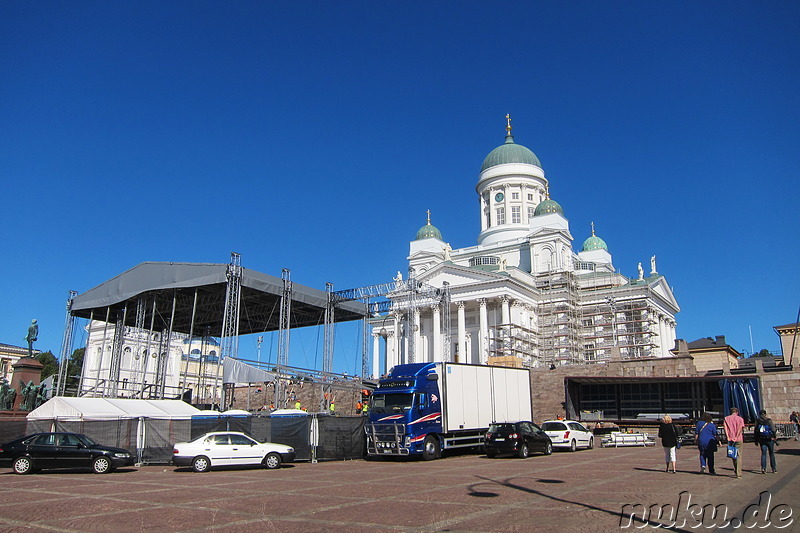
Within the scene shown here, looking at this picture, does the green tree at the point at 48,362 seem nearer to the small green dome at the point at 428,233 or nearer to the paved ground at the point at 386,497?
the small green dome at the point at 428,233

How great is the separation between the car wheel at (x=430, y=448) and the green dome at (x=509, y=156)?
204 feet

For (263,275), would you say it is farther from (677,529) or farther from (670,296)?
(670,296)

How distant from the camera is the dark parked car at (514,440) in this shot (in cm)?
2308

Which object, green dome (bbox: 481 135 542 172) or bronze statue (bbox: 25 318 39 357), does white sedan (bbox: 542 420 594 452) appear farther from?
green dome (bbox: 481 135 542 172)

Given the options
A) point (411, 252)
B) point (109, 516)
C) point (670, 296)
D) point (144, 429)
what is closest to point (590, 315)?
point (670, 296)

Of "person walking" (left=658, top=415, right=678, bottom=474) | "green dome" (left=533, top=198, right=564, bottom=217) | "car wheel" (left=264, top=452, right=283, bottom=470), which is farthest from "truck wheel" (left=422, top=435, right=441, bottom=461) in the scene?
"green dome" (left=533, top=198, right=564, bottom=217)

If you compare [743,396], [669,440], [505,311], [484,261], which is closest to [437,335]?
[505,311]

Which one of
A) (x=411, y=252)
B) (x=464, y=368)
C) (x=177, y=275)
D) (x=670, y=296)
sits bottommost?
(x=464, y=368)

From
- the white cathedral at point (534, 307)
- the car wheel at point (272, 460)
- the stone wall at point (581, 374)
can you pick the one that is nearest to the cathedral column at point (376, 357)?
the white cathedral at point (534, 307)

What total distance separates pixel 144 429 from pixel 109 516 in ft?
40.5

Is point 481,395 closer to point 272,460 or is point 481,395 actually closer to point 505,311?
point 272,460

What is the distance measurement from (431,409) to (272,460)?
6.33 metres

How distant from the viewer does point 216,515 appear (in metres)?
10.5

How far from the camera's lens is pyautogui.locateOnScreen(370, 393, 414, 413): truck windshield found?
77.9 ft
